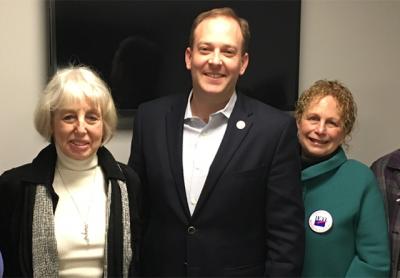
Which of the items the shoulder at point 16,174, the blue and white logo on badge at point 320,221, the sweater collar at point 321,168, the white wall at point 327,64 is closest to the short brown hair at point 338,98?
the sweater collar at point 321,168

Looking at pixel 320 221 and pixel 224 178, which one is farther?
pixel 320 221

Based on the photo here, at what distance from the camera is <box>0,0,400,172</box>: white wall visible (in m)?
2.18

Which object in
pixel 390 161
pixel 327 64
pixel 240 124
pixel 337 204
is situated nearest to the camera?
pixel 240 124

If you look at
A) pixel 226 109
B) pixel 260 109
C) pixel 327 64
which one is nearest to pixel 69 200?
pixel 226 109

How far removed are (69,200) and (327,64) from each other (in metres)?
1.56

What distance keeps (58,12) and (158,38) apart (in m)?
0.47

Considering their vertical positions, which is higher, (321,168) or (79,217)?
(321,168)

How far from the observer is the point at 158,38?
2289 millimetres

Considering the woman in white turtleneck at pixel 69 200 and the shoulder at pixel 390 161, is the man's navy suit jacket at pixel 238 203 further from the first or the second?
the shoulder at pixel 390 161

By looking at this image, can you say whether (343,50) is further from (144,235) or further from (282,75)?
(144,235)

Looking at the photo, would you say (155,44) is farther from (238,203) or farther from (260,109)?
(238,203)

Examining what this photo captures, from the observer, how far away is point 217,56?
1.64 m

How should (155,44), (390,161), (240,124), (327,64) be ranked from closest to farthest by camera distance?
(240,124) → (390,161) → (155,44) → (327,64)

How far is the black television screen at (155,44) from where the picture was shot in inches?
86.9
